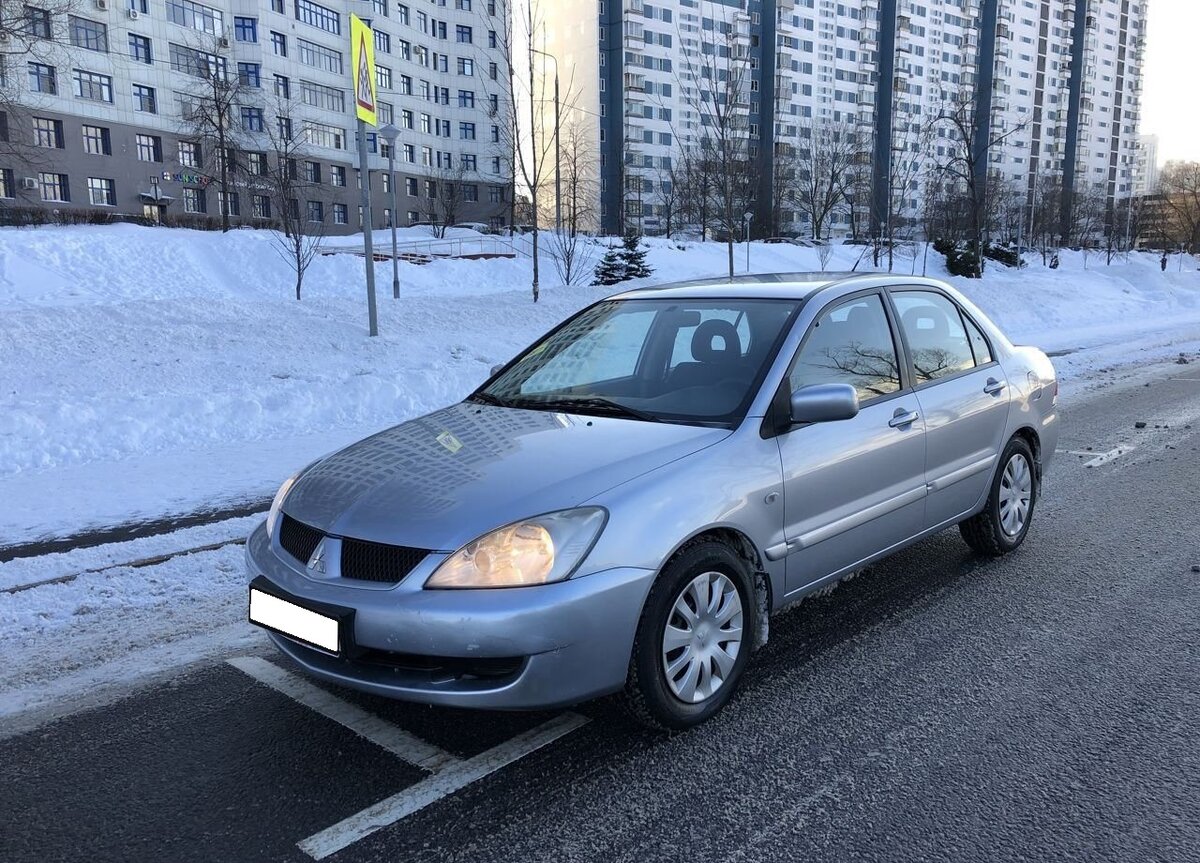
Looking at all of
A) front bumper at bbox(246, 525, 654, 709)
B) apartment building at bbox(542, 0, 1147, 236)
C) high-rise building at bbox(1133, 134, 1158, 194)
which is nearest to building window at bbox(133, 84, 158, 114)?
apartment building at bbox(542, 0, 1147, 236)

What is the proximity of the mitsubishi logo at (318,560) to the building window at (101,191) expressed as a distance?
172ft

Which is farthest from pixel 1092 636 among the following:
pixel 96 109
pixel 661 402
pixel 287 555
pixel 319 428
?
pixel 96 109

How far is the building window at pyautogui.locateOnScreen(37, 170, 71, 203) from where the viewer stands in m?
44.5

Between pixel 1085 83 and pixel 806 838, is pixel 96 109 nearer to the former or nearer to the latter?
pixel 806 838

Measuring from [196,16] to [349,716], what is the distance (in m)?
57.9

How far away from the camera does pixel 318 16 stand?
58.0 m

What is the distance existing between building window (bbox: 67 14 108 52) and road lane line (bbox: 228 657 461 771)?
52.1m

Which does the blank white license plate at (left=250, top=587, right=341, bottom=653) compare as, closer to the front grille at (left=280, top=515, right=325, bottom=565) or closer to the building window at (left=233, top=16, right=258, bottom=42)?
the front grille at (left=280, top=515, right=325, bottom=565)

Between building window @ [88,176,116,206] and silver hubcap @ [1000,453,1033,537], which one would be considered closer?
silver hubcap @ [1000,453,1033,537]

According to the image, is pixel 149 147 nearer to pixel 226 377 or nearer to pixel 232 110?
pixel 232 110

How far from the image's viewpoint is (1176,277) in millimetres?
37594

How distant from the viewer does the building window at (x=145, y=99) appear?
47.9 meters

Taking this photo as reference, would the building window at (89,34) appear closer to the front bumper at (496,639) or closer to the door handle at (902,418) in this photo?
the door handle at (902,418)

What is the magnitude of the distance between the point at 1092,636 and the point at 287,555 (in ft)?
11.4
